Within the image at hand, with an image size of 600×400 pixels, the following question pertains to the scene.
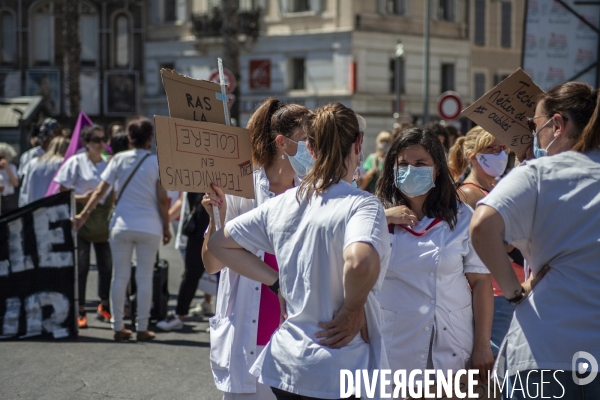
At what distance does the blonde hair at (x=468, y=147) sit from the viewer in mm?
5750

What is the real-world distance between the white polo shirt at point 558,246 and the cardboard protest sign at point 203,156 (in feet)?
4.92

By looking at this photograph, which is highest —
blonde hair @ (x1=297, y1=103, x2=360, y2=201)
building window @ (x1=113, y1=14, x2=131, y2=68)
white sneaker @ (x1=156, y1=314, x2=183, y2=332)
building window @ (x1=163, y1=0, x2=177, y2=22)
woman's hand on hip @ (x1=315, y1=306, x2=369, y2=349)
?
building window @ (x1=163, y1=0, x2=177, y2=22)

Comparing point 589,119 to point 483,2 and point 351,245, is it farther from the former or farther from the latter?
point 483,2

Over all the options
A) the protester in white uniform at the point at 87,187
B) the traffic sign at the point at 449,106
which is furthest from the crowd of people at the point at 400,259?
the traffic sign at the point at 449,106

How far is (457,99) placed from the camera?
2095 cm

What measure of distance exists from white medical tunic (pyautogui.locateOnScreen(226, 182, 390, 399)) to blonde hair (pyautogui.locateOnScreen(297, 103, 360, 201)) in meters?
0.04

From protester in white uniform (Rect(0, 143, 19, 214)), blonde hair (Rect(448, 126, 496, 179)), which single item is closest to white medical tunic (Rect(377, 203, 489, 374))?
blonde hair (Rect(448, 126, 496, 179))

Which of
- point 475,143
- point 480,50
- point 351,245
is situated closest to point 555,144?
point 351,245

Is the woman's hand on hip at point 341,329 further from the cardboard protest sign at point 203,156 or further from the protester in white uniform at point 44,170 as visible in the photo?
A: the protester in white uniform at point 44,170

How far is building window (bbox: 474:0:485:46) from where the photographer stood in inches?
1777

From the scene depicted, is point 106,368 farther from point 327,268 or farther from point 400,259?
point 327,268

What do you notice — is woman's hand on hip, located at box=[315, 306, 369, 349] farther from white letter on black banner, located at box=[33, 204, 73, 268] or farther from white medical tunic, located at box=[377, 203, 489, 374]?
white letter on black banner, located at box=[33, 204, 73, 268]

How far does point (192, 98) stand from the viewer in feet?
14.3

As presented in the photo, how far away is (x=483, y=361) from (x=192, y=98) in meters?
1.80
